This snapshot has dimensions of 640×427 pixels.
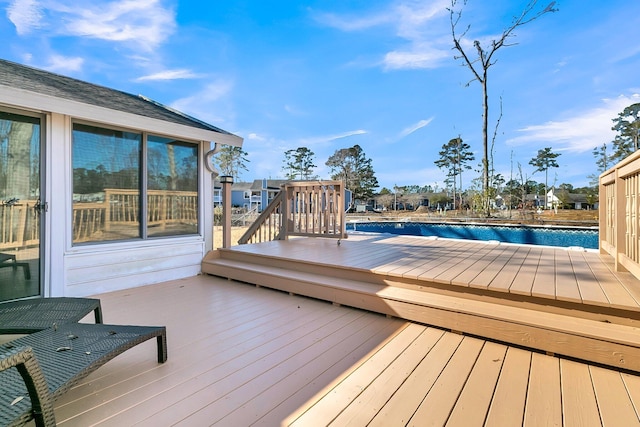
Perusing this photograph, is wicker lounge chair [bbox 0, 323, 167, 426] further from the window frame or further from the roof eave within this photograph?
the roof eave

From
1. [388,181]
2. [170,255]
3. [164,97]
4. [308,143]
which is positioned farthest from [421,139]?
[170,255]

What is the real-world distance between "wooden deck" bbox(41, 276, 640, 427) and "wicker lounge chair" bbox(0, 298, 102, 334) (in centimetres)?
44

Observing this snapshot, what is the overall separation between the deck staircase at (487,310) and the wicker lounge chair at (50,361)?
1.70m

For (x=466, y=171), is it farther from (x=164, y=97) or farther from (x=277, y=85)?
(x=164, y=97)

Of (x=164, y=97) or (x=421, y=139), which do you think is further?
(x=421, y=139)

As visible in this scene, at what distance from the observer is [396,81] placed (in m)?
13.7

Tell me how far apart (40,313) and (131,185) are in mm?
2000

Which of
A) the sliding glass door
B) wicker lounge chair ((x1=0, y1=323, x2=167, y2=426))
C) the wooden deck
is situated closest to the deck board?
the wooden deck

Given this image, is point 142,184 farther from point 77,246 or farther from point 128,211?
point 77,246

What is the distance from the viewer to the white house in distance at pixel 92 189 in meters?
2.89

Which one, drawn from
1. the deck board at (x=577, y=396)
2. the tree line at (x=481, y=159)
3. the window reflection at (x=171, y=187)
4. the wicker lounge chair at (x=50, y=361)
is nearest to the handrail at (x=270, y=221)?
the tree line at (x=481, y=159)

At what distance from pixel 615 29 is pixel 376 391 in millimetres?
11636

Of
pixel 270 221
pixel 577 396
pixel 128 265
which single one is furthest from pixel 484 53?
pixel 128 265

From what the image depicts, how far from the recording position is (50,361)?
4.66 ft
